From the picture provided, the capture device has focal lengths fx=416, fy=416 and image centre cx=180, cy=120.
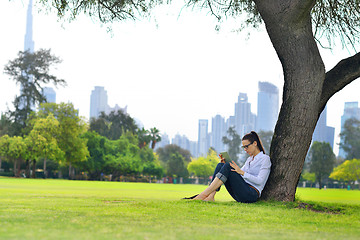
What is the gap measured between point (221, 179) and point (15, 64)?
174ft

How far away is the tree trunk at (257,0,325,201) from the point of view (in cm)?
934

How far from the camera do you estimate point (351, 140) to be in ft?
303

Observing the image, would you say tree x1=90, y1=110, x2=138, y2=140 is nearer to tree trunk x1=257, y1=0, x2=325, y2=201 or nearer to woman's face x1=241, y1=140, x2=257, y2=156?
tree trunk x1=257, y1=0, x2=325, y2=201

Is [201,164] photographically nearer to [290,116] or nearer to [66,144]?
[66,144]

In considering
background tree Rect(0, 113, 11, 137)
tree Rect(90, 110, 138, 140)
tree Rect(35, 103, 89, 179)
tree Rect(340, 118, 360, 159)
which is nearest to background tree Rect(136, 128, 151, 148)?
tree Rect(90, 110, 138, 140)

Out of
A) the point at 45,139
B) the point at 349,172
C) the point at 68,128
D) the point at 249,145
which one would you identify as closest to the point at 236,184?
the point at 249,145

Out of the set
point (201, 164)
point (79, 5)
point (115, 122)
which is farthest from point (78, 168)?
point (79, 5)

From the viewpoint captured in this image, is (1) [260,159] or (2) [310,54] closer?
(1) [260,159]

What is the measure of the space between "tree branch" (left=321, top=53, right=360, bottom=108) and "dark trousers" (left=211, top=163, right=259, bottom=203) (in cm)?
294

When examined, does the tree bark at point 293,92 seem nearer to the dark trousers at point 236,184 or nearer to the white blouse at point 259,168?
the white blouse at point 259,168

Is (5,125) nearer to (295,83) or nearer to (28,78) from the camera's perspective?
(28,78)

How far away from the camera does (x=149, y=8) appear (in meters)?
12.7

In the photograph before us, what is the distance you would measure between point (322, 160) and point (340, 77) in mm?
61334

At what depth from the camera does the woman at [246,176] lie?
843cm
